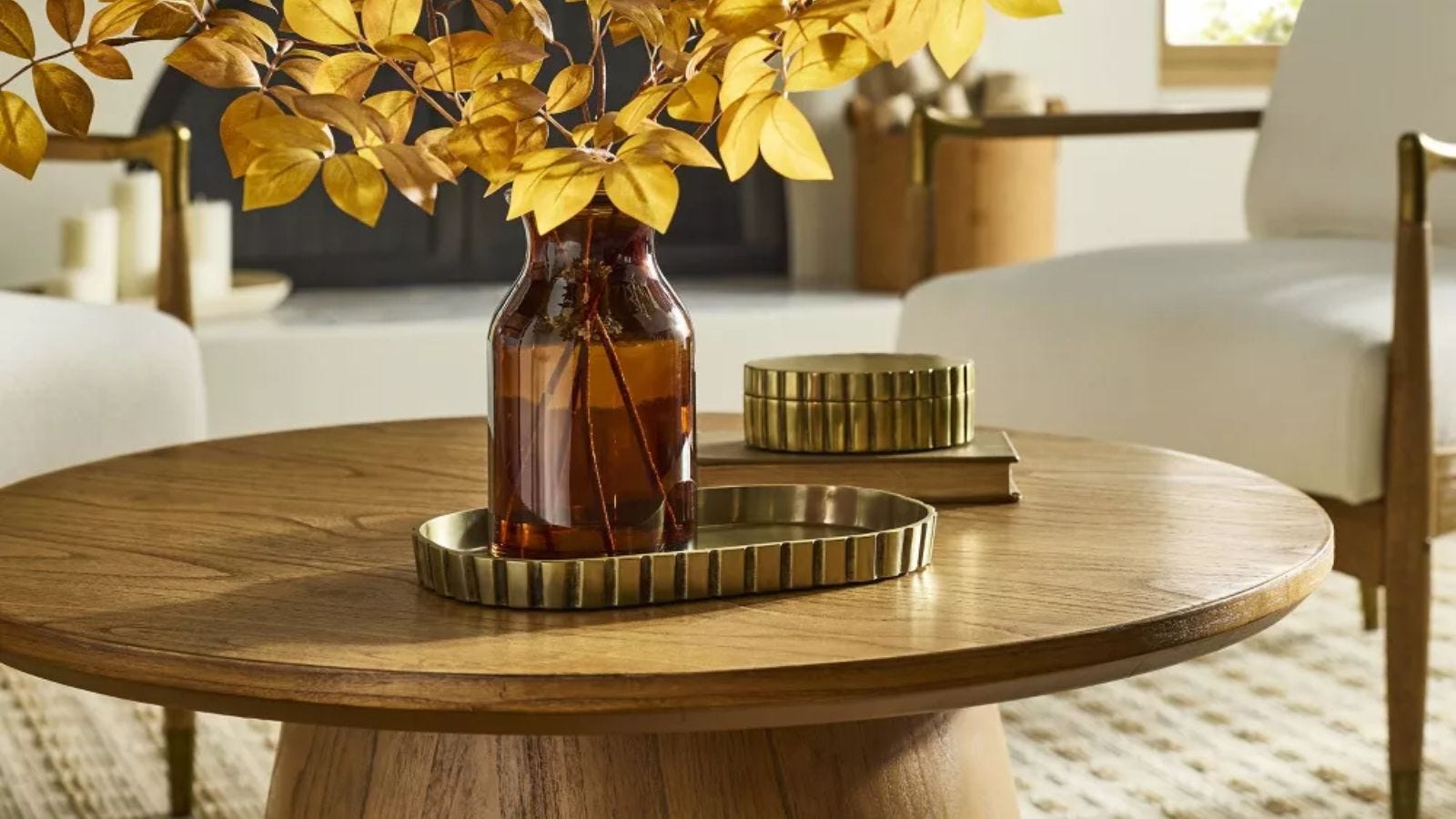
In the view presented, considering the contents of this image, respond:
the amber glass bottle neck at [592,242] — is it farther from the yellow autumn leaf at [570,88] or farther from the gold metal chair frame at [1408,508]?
the gold metal chair frame at [1408,508]

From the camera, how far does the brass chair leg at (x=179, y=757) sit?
166 centimetres

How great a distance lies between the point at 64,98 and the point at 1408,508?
1142 mm

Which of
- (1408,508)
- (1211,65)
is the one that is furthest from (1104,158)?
(1408,508)

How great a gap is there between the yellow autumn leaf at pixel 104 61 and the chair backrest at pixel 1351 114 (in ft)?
5.30

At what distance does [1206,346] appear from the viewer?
179 cm

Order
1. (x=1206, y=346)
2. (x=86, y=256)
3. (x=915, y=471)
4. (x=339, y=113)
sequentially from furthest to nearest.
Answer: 1. (x=86, y=256)
2. (x=1206, y=346)
3. (x=915, y=471)
4. (x=339, y=113)

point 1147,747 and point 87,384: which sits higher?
point 87,384

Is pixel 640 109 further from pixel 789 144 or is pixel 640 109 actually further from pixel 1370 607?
pixel 1370 607

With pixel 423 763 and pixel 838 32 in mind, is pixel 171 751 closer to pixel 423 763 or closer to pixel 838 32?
pixel 423 763

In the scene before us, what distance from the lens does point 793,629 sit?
31.8 inches

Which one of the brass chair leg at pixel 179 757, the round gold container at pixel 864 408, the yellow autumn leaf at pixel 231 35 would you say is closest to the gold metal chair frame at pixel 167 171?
the brass chair leg at pixel 179 757

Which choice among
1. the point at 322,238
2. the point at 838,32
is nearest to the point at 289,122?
the point at 838,32

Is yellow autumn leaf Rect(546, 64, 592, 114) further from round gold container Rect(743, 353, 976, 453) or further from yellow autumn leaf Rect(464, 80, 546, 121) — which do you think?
round gold container Rect(743, 353, 976, 453)

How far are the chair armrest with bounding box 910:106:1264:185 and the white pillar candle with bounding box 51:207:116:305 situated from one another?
3.86ft
